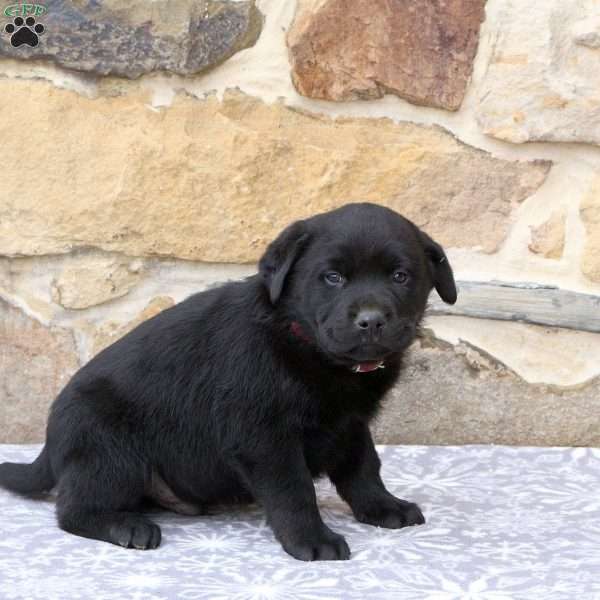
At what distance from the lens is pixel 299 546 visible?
2.21 m

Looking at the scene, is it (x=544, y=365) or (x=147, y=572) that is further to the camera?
(x=544, y=365)

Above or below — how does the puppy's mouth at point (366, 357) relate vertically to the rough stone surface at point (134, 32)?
below

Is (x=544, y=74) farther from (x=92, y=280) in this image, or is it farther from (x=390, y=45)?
(x=92, y=280)

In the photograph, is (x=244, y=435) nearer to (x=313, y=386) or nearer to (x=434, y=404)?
(x=313, y=386)

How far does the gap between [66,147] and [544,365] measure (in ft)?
4.88

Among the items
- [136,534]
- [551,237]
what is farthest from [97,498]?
[551,237]

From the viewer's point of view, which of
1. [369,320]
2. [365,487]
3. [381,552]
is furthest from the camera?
[365,487]

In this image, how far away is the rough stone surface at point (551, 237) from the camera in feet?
9.74

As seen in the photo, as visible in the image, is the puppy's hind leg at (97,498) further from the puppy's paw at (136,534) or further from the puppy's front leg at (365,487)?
the puppy's front leg at (365,487)

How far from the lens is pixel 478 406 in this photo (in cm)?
309

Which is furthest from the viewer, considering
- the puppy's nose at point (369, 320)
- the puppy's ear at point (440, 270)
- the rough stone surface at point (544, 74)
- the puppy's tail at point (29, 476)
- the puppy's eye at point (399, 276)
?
the rough stone surface at point (544, 74)

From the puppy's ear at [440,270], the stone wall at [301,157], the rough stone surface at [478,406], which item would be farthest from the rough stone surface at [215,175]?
the puppy's ear at [440,270]

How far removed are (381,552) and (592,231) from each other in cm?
121

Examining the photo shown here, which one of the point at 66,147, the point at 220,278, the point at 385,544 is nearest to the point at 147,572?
the point at 385,544
